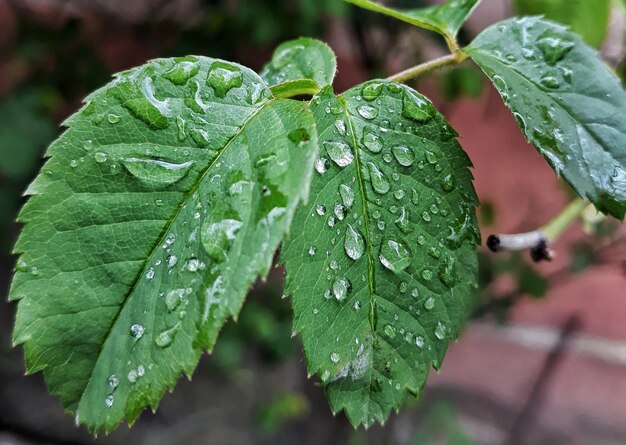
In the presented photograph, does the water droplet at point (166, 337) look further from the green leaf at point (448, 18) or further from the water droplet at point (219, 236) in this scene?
the green leaf at point (448, 18)

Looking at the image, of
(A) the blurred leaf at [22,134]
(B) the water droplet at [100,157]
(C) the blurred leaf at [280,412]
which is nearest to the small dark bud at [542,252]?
(B) the water droplet at [100,157]

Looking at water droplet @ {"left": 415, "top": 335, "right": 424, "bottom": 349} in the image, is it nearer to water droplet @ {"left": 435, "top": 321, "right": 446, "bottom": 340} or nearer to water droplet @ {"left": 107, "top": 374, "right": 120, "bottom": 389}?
water droplet @ {"left": 435, "top": 321, "right": 446, "bottom": 340}

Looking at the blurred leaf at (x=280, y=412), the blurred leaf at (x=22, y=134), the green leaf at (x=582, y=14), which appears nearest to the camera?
the green leaf at (x=582, y=14)

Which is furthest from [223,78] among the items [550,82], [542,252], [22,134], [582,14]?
[22,134]

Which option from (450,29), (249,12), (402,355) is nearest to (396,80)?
(450,29)

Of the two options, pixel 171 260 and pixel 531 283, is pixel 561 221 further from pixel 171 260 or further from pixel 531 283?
pixel 531 283

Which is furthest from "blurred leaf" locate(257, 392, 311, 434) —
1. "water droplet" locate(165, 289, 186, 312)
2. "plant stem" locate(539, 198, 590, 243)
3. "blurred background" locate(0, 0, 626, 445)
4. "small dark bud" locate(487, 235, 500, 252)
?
"water droplet" locate(165, 289, 186, 312)
